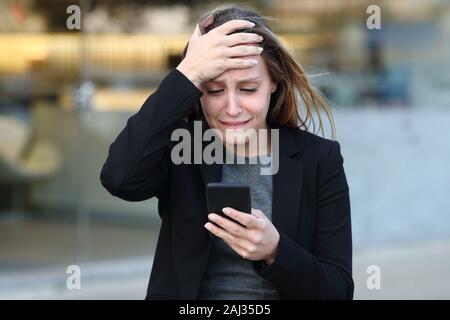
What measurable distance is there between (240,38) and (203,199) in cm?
42

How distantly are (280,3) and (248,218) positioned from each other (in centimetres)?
678

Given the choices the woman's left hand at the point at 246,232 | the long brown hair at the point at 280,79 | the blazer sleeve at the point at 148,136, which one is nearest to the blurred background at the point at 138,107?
the long brown hair at the point at 280,79

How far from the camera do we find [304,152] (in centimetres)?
243

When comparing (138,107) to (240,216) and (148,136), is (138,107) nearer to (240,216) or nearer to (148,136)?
(148,136)

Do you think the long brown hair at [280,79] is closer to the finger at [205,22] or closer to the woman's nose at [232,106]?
the finger at [205,22]

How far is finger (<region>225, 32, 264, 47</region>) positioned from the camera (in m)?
2.22

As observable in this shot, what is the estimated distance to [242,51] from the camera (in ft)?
7.38

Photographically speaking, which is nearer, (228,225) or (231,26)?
(228,225)

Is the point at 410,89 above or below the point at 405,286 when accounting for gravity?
above

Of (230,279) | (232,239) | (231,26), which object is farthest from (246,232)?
(231,26)

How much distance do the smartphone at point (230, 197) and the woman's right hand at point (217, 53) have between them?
29cm

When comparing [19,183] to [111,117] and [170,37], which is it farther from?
[170,37]

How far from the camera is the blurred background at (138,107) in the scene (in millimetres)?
8070
